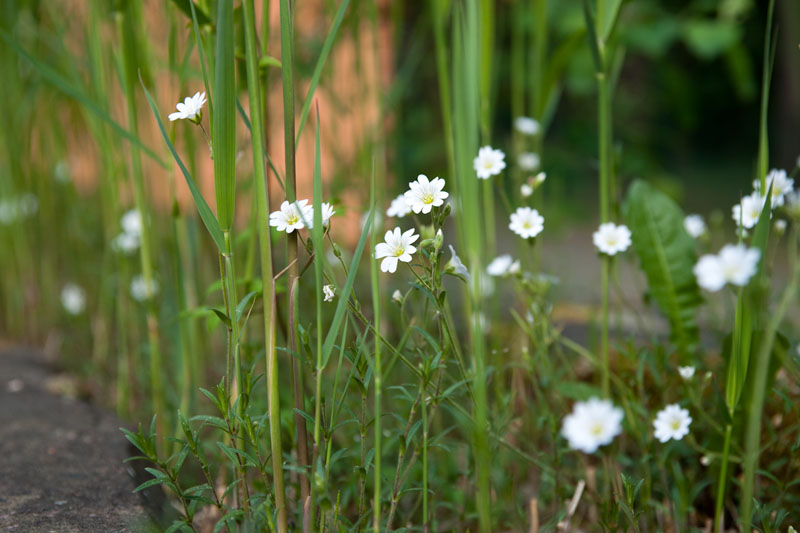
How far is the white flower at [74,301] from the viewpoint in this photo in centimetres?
175

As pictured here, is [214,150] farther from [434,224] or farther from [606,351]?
[606,351]

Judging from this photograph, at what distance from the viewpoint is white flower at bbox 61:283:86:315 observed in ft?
5.74

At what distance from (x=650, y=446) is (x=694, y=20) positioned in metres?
2.75

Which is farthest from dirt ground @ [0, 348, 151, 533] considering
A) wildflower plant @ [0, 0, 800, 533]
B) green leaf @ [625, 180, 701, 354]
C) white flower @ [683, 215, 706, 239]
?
white flower @ [683, 215, 706, 239]

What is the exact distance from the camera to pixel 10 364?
1.46 meters

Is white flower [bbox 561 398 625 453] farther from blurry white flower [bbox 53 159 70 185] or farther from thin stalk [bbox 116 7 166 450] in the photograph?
blurry white flower [bbox 53 159 70 185]

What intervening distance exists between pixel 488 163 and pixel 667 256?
0.35 metres

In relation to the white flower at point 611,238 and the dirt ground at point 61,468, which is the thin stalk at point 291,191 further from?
the white flower at point 611,238

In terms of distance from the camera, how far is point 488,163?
90cm

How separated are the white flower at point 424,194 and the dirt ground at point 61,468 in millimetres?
459

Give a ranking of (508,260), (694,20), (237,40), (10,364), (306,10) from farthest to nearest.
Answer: (694,20)
(306,10)
(10,364)
(508,260)
(237,40)

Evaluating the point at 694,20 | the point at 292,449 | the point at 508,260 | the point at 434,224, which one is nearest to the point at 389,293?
the point at 508,260

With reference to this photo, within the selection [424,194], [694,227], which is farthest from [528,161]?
[424,194]

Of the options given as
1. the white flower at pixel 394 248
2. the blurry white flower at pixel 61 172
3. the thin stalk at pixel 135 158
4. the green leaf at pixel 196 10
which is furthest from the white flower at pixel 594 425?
the blurry white flower at pixel 61 172
